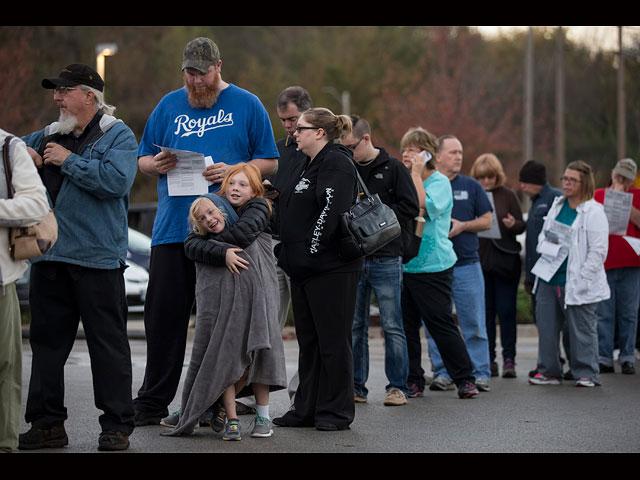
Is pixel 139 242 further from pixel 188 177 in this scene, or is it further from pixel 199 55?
pixel 199 55

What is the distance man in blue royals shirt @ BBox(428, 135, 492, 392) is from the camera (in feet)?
33.2

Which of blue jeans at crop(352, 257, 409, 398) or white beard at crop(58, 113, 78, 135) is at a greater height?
white beard at crop(58, 113, 78, 135)

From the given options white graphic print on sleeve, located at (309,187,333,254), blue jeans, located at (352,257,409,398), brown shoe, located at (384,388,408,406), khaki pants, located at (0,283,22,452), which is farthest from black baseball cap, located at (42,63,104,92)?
brown shoe, located at (384,388,408,406)

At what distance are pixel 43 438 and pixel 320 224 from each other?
218cm

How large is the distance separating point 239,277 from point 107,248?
0.88 meters

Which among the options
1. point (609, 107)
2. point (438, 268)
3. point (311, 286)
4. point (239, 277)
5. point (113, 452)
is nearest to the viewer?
point (113, 452)

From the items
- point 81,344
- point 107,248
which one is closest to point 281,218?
point 107,248

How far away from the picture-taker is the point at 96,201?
6387 millimetres

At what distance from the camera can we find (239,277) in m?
6.79

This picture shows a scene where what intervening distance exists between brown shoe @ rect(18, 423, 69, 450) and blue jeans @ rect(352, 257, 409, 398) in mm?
2973

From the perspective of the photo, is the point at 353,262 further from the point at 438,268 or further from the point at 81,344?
the point at 81,344

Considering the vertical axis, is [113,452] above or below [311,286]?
below

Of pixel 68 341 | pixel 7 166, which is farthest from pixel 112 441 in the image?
pixel 7 166

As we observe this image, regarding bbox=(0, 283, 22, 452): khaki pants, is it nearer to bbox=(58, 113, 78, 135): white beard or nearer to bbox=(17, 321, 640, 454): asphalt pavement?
bbox=(17, 321, 640, 454): asphalt pavement
